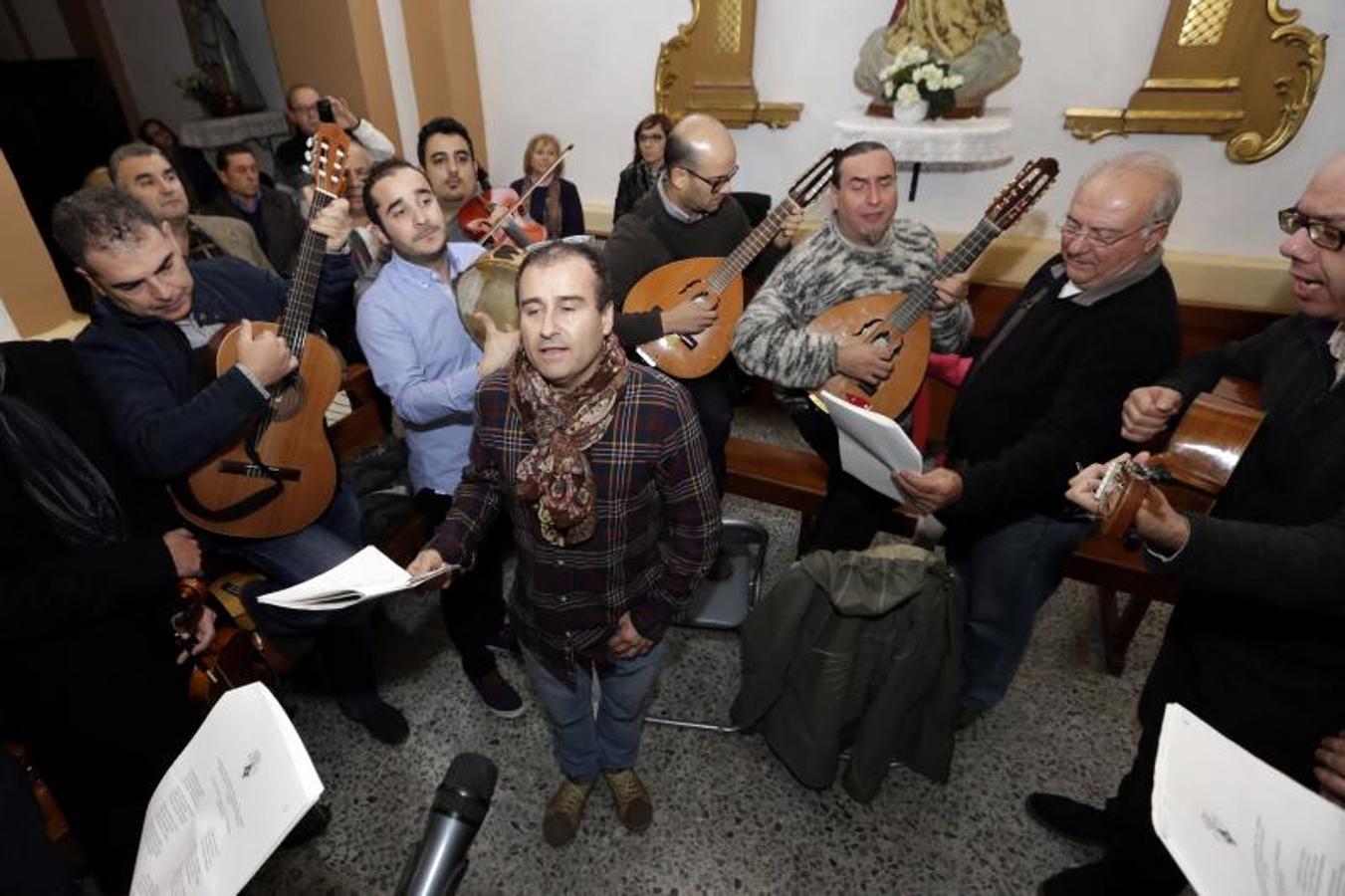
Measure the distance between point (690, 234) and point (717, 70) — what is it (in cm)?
272

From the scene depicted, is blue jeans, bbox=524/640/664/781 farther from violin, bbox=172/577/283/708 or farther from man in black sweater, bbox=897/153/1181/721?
man in black sweater, bbox=897/153/1181/721

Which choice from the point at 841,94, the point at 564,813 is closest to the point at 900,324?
the point at 564,813

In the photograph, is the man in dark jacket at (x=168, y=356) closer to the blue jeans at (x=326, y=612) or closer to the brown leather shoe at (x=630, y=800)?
Result: the blue jeans at (x=326, y=612)

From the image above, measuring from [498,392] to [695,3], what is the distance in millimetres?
4228

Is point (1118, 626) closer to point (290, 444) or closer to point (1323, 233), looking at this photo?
point (1323, 233)

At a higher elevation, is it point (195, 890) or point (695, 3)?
point (695, 3)

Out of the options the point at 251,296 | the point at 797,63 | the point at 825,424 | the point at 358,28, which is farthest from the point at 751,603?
the point at 358,28

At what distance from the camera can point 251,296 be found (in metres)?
2.02

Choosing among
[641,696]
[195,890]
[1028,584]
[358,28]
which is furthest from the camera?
[358,28]

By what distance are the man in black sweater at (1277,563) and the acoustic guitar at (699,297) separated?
1.58 m

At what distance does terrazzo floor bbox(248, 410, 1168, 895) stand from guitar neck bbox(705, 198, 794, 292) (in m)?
1.47

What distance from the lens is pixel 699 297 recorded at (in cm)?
260

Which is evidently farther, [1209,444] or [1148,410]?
[1148,410]

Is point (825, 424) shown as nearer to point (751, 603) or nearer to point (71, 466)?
point (751, 603)
